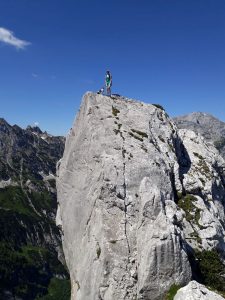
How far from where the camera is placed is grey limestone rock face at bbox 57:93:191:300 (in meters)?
32.3

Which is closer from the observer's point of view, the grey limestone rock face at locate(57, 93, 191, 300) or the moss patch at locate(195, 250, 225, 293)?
the grey limestone rock face at locate(57, 93, 191, 300)

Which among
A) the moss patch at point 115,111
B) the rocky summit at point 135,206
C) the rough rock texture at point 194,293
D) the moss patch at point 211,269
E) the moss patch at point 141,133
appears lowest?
the rough rock texture at point 194,293

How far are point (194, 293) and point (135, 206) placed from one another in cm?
1041

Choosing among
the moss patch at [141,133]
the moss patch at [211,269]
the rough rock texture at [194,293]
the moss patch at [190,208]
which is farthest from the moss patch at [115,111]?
the rough rock texture at [194,293]

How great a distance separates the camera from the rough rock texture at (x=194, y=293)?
29045 mm

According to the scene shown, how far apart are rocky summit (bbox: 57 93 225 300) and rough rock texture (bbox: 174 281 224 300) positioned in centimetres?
146

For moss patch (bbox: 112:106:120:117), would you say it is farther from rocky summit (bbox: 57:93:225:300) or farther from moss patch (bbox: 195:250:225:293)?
moss patch (bbox: 195:250:225:293)

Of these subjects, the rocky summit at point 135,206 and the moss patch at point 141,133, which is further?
the moss patch at point 141,133

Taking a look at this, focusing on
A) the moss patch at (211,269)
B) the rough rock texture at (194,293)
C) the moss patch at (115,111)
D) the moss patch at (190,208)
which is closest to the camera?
the rough rock texture at (194,293)

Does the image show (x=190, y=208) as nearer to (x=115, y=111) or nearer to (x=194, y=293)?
(x=194, y=293)

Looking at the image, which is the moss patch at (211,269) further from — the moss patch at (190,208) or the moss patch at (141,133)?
the moss patch at (141,133)

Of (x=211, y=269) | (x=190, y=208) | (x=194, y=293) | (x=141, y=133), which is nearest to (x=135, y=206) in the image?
(x=190, y=208)

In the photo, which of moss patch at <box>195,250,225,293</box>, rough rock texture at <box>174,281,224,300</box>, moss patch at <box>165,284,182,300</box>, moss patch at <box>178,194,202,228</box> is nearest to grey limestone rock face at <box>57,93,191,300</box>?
moss patch at <box>165,284,182,300</box>

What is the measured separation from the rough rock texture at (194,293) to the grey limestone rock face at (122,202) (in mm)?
1598
